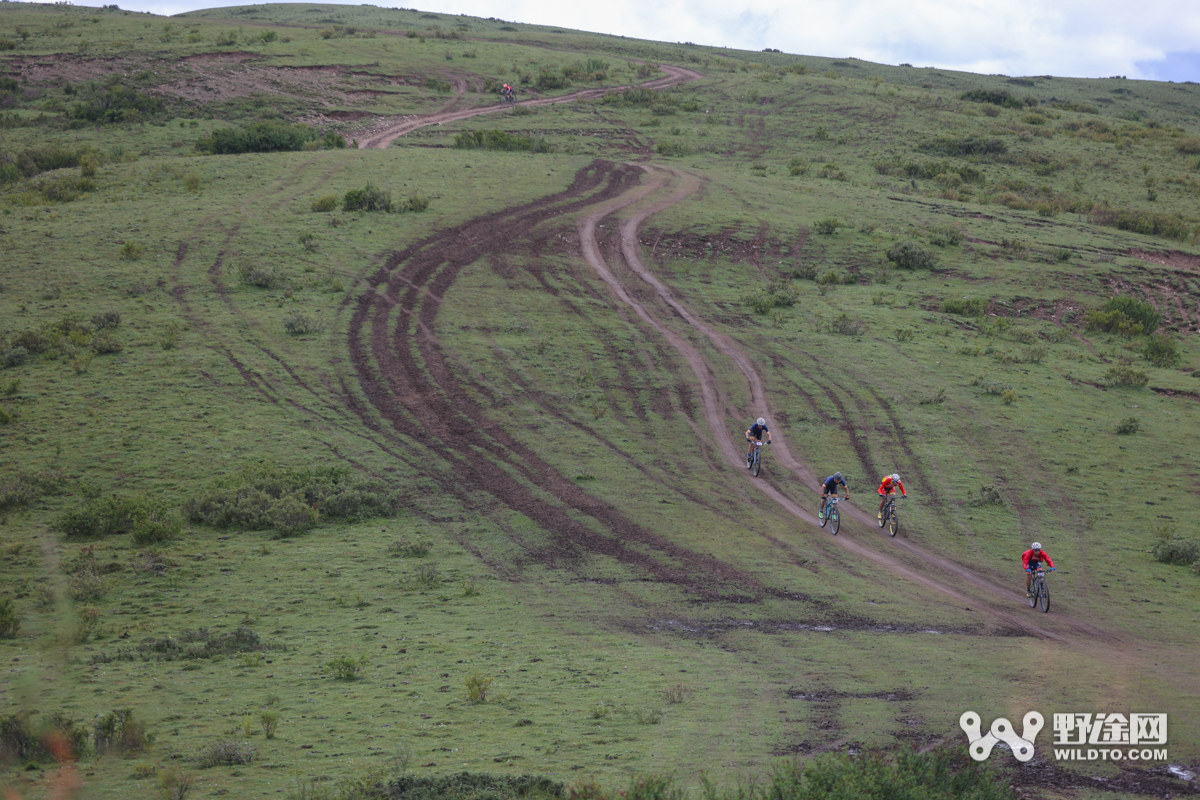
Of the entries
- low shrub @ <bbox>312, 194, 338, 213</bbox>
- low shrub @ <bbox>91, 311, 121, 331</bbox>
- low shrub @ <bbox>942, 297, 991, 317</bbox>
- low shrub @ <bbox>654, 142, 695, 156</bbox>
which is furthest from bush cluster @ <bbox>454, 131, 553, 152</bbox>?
low shrub @ <bbox>91, 311, 121, 331</bbox>

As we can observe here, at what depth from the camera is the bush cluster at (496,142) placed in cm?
5706

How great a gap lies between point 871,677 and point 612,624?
450 centimetres

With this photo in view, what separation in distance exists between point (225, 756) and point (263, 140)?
50.4 m

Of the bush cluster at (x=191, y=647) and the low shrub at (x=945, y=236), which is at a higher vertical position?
the low shrub at (x=945, y=236)

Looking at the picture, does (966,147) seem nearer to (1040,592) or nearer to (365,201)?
(365,201)

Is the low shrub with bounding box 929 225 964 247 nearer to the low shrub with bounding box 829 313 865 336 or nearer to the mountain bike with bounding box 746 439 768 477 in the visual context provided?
the low shrub with bounding box 829 313 865 336

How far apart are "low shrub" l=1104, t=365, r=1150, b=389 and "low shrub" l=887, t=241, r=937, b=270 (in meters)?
12.0

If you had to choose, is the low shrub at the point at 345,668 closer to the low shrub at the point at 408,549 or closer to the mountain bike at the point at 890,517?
the low shrub at the point at 408,549

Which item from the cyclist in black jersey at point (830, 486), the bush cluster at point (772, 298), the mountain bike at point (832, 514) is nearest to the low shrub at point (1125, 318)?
the bush cluster at point (772, 298)

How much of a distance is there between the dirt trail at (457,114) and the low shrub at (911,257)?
31067 mm

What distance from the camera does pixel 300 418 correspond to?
25.0 metres

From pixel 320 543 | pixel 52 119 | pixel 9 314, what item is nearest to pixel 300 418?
pixel 320 543

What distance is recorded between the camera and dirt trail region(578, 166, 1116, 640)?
55.8 feet

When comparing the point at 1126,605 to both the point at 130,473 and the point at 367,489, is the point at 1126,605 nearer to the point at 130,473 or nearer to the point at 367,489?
the point at 367,489
